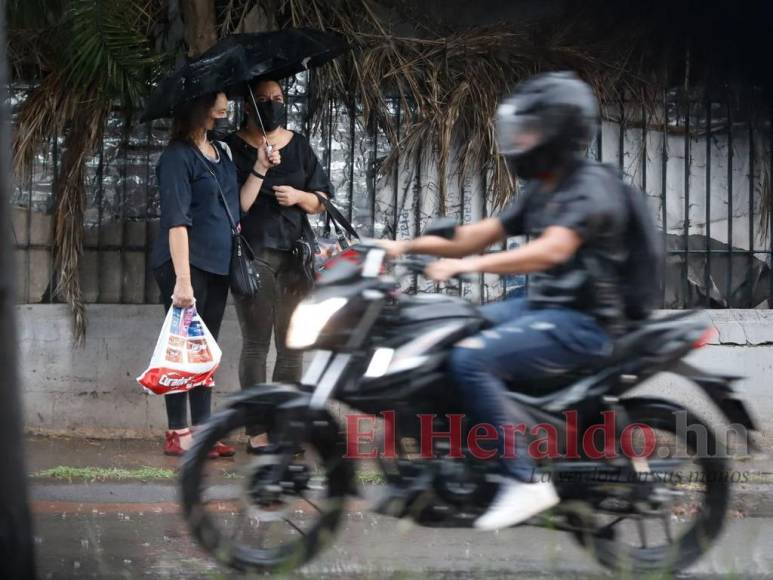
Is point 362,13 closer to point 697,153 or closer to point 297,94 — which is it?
point 297,94

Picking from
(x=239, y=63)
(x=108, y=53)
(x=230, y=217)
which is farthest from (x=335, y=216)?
(x=108, y=53)

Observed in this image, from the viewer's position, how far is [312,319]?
12.6 ft

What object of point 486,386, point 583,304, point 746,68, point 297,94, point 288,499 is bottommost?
point 288,499

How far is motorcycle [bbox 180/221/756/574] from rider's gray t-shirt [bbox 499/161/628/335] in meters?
0.15

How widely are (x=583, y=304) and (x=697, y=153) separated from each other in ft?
13.0

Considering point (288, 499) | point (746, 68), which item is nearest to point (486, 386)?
point (288, 499)

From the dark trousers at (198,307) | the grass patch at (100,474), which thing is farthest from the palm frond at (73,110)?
the grass patch at (100,474)

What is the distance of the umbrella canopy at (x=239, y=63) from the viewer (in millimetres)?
6129

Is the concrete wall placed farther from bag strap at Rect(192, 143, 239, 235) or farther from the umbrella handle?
the umbrella handle

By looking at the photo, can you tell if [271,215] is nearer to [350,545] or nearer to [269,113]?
[269,113]

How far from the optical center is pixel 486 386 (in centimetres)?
380

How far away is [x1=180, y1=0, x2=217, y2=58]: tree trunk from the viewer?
7.14m

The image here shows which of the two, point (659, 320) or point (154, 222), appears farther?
point (154, 222)

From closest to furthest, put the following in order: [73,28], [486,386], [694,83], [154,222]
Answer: [486,386] < [694,83] < [73,28] < [154,222]
